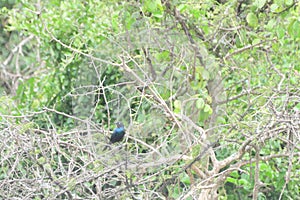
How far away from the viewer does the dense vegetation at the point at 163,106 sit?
3.96m

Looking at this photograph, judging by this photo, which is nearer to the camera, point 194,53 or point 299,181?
point 194,53


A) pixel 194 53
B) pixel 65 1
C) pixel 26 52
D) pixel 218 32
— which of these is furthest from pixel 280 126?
pixel 26 52

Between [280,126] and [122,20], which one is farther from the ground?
[122,20]

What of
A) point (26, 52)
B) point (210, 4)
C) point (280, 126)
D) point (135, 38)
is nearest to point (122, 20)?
point (135, 38)

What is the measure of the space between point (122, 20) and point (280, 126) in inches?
49.8

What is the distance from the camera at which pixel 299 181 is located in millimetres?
5383

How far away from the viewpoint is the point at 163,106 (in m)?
4.18

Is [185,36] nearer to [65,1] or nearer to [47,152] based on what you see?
[47,152]

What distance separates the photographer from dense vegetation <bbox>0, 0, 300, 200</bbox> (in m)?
3.96

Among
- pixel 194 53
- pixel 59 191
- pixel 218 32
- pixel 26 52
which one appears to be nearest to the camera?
pixel 59 191

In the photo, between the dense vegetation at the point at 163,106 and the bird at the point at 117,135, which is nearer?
the dense vegetation at the point at 163,106

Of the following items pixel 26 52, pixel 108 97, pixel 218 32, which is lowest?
pixel 26 52

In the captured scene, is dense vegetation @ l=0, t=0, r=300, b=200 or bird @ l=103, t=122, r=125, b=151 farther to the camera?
bird @ l=103, t=122, r=125, b=151

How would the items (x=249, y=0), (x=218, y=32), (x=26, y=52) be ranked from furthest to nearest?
(x=26, y=52)
(x=249, y=0)
(x=218, y=32)
